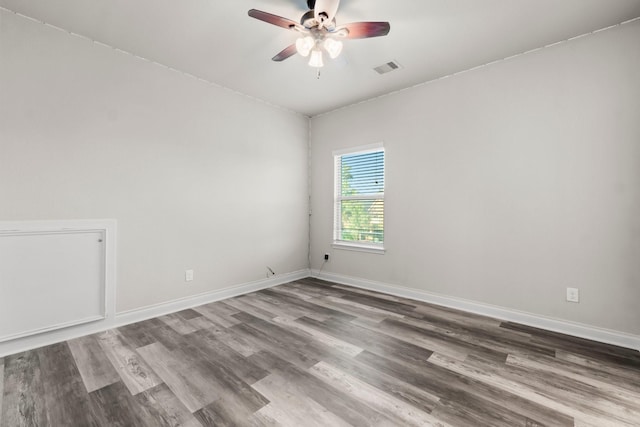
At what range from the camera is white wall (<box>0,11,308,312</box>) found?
7.58ft

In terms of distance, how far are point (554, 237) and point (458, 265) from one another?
0.91 m

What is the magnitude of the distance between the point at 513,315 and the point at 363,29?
9.69 ft

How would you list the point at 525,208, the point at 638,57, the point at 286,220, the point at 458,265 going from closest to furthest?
the point at 638,57 < the point at 525,208 < the point at 458,265 < the point at 286,220

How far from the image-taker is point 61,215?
8.05 ft

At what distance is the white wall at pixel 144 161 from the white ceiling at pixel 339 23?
0.28 m

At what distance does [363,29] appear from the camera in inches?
82.4

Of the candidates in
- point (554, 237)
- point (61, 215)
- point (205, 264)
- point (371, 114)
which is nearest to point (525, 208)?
point (554, 237)

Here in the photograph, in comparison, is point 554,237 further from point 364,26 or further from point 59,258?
point 59,258

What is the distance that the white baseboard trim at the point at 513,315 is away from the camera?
2.39 m

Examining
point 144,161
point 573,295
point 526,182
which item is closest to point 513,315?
point 573,295

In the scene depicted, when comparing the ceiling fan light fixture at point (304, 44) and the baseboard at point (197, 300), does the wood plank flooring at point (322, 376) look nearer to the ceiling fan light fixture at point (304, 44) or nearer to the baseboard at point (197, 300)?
the baseboard at point (197, 300)

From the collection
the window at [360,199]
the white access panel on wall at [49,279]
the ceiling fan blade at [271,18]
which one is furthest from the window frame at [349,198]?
the white access panel on wall at [49,279]

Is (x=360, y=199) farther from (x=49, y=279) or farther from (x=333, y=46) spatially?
(x=49, y=279)

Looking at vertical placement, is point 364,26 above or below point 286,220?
above
